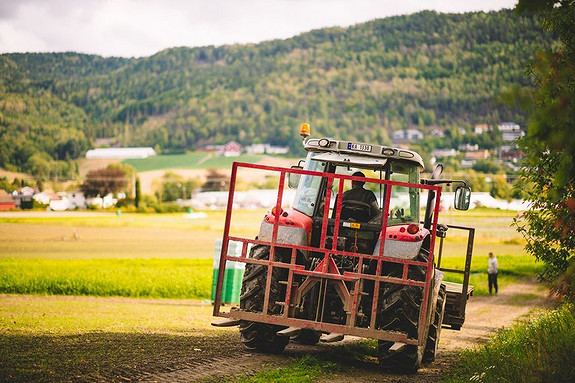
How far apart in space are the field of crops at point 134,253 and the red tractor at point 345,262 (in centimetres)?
1820

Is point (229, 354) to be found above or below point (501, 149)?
below

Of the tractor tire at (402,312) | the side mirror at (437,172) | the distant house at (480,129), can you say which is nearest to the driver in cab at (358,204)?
the tractor tire at (402,312)

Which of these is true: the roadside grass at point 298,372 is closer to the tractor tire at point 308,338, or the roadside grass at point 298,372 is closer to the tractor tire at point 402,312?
the tractor tire at point 402,312

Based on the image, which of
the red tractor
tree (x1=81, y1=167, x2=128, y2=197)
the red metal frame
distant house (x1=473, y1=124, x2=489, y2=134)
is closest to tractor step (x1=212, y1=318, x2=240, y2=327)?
the red tractor

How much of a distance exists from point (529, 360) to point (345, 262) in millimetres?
2723

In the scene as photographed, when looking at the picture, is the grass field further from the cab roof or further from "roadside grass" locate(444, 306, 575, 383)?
the cab roof

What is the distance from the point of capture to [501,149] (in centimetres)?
16650

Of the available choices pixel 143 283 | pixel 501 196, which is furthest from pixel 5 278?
pixel 501 196

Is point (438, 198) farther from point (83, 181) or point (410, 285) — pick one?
point (83, 181)

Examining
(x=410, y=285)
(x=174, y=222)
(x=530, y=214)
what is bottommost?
(x=174, y=222)

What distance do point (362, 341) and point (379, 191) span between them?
12.6 feet

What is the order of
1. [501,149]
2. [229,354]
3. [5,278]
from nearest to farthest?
[229,354] → [5,278] → [501,149]

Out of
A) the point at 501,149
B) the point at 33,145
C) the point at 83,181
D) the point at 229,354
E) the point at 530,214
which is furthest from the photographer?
the point at 501,149

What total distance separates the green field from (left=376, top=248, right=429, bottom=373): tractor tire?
147 m
